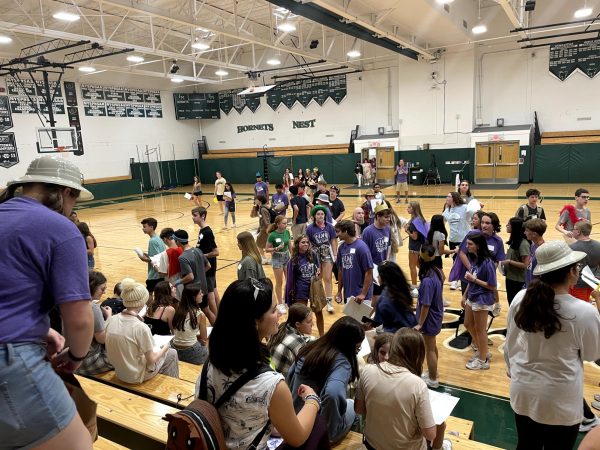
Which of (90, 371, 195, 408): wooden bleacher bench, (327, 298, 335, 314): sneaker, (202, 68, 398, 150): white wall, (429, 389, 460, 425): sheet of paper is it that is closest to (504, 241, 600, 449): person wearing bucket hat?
(429, 389, 460, 425): sheet of paper

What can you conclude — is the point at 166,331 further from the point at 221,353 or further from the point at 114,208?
the point at 114,208

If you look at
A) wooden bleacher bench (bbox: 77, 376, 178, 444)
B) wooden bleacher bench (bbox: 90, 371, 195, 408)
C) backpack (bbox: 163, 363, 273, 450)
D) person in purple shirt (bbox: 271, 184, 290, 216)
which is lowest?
wooden bleacher bench (bbox: 90, 371, 195, 408)

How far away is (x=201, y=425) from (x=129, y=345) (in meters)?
2.24

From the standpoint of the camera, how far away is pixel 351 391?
3508mm

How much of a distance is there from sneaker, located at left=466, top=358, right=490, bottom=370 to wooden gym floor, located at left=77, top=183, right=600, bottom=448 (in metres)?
0.05

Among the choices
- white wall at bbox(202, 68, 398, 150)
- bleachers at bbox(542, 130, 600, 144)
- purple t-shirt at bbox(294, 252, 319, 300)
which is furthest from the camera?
white wall at bbox(202, 68, 398, 150)

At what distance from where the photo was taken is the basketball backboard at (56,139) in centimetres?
2114

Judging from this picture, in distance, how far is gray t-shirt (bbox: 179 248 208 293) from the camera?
5629 mm

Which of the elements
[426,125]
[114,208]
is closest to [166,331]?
[114,208]

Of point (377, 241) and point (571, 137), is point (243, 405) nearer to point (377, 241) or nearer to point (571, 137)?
point (377, 241)

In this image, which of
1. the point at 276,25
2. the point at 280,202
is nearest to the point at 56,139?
the point at 276,25

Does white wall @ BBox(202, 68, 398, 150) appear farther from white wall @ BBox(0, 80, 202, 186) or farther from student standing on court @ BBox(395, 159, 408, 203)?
student standing on court @ BBox(395, 159, 408, 203)

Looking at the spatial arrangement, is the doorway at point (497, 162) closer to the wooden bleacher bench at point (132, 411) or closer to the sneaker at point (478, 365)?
the sneaker at point (478, 365)

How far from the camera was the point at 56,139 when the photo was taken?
21844 millimetres
